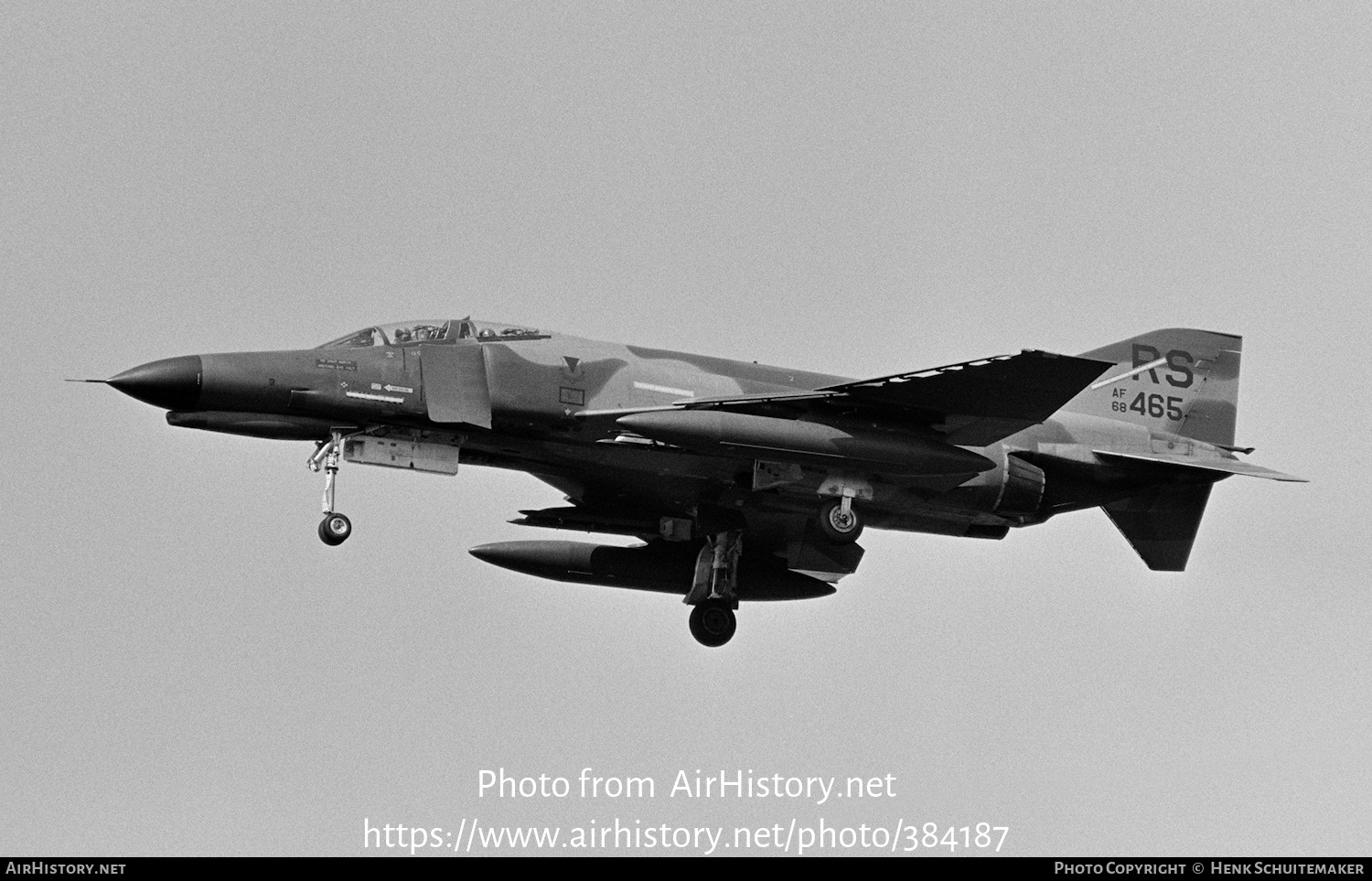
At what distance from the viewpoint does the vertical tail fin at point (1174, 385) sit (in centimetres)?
2711

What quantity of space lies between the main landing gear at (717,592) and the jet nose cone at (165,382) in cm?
785

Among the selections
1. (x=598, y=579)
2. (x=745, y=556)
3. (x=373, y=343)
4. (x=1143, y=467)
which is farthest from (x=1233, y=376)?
(x=373, y=343)

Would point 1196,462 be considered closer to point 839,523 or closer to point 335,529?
point 839,523

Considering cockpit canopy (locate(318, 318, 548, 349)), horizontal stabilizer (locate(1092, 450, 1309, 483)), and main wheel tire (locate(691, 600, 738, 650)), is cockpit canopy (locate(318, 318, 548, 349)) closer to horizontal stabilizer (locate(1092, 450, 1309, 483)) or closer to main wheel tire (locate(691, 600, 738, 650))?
main wheel tire (locate(691, 600, 738, 650))

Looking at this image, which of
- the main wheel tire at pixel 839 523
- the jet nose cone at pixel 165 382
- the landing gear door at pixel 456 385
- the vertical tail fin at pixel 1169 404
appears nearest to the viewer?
the jet nose cone at pixel 165 382

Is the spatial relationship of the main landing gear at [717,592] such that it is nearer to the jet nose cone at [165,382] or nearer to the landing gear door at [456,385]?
the landing gear door at [456,385]

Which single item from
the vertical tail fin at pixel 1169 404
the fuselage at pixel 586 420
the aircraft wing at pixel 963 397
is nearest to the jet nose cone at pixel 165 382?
the fuselage at pixel 586 420

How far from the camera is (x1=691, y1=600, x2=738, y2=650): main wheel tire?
89.2 ft

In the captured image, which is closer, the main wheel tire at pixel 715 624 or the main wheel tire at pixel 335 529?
the main wheel tire at pixel 335 529

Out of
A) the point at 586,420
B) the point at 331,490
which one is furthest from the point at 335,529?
the point at 586,420

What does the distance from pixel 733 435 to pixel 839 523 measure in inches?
87.3

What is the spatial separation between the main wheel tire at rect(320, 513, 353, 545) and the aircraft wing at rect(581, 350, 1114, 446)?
10.4 feet

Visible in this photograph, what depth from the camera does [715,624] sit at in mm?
27219

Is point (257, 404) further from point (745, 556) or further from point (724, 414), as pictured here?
point (745, 556)
